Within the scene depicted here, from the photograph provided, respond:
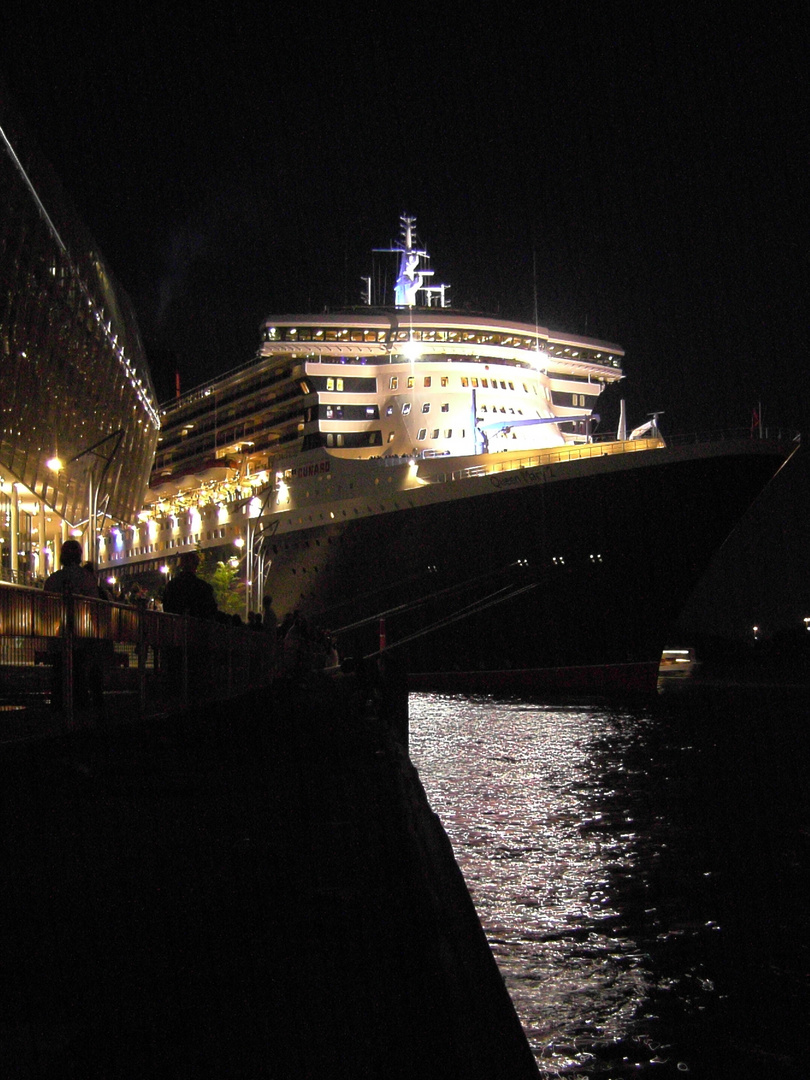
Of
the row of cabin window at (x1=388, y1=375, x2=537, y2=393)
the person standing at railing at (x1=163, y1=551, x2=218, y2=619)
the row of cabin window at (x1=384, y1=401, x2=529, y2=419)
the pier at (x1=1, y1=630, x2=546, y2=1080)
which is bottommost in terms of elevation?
the pier at (x1=1, y1=630, x2=546, y2=1080)

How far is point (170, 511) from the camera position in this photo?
160 feet

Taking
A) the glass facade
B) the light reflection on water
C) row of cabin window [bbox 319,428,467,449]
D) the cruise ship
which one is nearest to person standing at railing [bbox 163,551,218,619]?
the light reflection on water

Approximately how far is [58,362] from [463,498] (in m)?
12.4

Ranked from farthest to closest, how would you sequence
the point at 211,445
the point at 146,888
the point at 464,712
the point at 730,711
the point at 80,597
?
the point at 211,445
the point at 730,711
the point at 464,712
the point at 80,597
the point at 146,888

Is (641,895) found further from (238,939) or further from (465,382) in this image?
(465,382)

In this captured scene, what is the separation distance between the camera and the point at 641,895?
6285mm

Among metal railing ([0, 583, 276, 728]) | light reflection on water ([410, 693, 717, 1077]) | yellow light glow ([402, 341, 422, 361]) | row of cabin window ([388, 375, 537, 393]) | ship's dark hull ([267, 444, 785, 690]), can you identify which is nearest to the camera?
light reflection on water ([410, 693, 717, 1077])

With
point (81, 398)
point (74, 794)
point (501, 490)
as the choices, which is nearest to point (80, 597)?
point (74, 794)

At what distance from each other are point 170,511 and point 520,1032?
4846cm

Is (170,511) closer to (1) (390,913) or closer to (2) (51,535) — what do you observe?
(2) (51,535)

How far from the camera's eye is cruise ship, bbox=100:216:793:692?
25.9 m

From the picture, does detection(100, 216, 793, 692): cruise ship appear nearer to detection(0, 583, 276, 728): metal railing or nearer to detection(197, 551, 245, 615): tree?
detection(197, 551, 245, 615): tree

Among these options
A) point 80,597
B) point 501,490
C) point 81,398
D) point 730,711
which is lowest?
point 730,711

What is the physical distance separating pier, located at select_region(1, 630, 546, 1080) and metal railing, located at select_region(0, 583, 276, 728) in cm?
57
